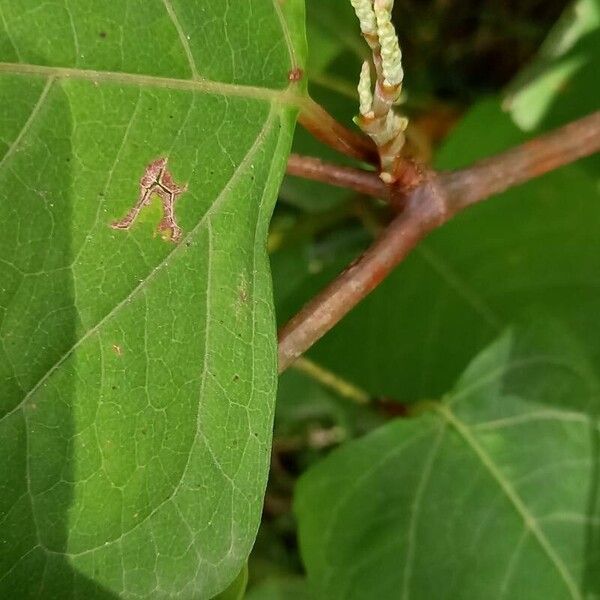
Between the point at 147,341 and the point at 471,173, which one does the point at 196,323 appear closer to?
the point at 147,341

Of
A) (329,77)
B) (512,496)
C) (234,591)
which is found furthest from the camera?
(329,77)

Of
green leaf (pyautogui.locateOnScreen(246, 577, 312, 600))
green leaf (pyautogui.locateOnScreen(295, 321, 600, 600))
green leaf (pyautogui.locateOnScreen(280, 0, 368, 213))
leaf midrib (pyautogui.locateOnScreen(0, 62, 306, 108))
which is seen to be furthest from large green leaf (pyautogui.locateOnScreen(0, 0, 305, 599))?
green leaf (pyautogui.locateOnScreen(246, 577, 312, 600))

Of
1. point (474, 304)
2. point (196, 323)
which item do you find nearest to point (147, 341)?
point (196, 323)

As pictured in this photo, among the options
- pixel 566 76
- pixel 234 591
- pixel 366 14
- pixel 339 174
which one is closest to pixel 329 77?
pixel 566 76

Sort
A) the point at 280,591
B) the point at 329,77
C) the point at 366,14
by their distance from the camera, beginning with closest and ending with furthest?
the point at 366,14, the point at 329,77, the point at 280,591

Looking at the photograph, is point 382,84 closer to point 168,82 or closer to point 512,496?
point 168,82

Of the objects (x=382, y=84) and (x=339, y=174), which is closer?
(x=382, y=84)
